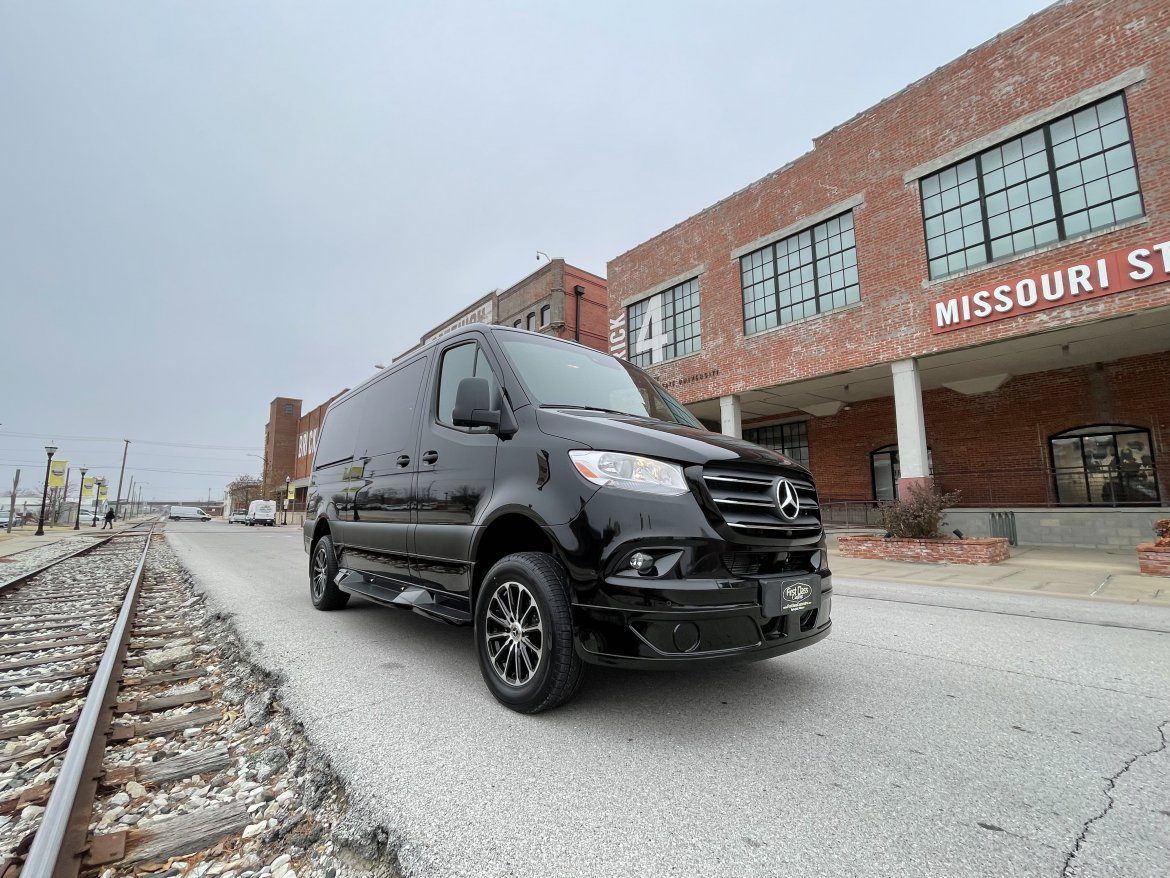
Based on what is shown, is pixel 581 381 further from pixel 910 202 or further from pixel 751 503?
pixel 910 202

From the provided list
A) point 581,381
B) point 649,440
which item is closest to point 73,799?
point 649,440


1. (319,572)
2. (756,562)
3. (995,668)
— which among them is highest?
(756,562)

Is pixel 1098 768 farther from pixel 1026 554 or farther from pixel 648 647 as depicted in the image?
pixel 1026 554

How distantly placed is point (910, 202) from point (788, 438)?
9664 millimetres

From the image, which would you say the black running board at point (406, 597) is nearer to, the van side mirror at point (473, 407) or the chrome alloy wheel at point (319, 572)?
the chrome alloy wheel at point (319, 572)

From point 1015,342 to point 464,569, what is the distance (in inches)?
498

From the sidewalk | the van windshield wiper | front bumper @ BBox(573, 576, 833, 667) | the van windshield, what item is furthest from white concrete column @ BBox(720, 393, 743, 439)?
front bumper @ BBox(573, 576, 833, 667)

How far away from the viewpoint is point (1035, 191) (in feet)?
34.9

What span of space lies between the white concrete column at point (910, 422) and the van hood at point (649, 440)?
34.3ft

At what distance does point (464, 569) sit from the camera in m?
3.29

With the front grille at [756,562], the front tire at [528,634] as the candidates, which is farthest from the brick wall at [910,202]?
the front tire at [528,634]

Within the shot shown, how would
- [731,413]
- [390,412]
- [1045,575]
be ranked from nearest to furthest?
[390,412], [1045,575], [731,413]

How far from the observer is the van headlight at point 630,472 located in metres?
2.55

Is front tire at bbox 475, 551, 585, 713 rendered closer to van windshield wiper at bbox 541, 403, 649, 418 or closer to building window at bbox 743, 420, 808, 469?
van windshield wiper at bbox 541, 403, 649, 418
